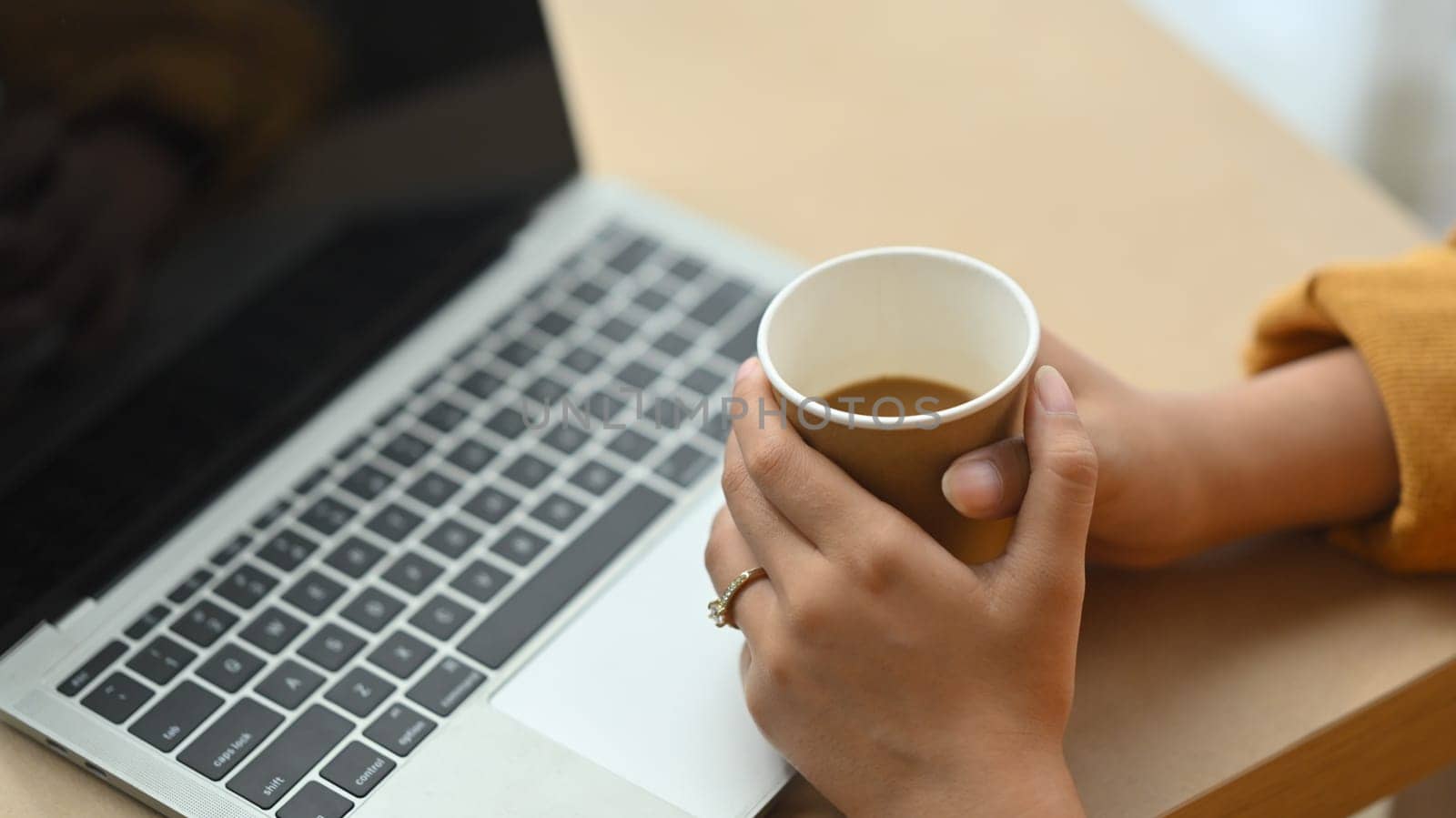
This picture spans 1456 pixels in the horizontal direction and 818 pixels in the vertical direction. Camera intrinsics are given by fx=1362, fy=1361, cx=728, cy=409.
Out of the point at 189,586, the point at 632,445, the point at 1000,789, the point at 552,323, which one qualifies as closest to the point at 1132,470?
the point at 1000,789

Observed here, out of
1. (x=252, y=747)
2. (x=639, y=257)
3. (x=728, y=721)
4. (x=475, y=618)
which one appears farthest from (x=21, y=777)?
(x=639, y=257)

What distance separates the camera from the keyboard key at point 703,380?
812mm

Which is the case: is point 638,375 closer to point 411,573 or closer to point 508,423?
point 508,423

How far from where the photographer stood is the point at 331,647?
68cm

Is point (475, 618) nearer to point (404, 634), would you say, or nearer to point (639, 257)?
point (404, 634)

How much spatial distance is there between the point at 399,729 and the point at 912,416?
30 centimetres

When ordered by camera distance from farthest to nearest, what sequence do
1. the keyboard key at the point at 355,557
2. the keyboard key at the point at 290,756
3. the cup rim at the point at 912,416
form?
the keyboard key at the point at 355,557
the keyboard key at the point at 290,756
the cup rim at the point at 912,416

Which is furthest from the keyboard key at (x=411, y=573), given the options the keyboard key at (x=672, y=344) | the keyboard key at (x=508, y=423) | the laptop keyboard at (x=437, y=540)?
the keyboard key at (x=672, y=344)

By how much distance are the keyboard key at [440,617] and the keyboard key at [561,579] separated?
0.5 inches

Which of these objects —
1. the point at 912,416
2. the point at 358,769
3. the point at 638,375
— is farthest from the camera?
the point at 638,375

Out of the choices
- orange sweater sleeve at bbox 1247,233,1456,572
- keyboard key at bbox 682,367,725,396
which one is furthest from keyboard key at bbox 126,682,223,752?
orange sweater sleeve at bbox 1247,233,1456,572

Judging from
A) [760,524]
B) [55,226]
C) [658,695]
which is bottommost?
[658,695]

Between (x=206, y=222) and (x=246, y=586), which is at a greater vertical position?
(x=206, y=222)

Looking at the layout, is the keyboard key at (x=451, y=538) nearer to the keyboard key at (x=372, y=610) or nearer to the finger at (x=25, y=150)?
the keyboard key at (x=372, y=610)
